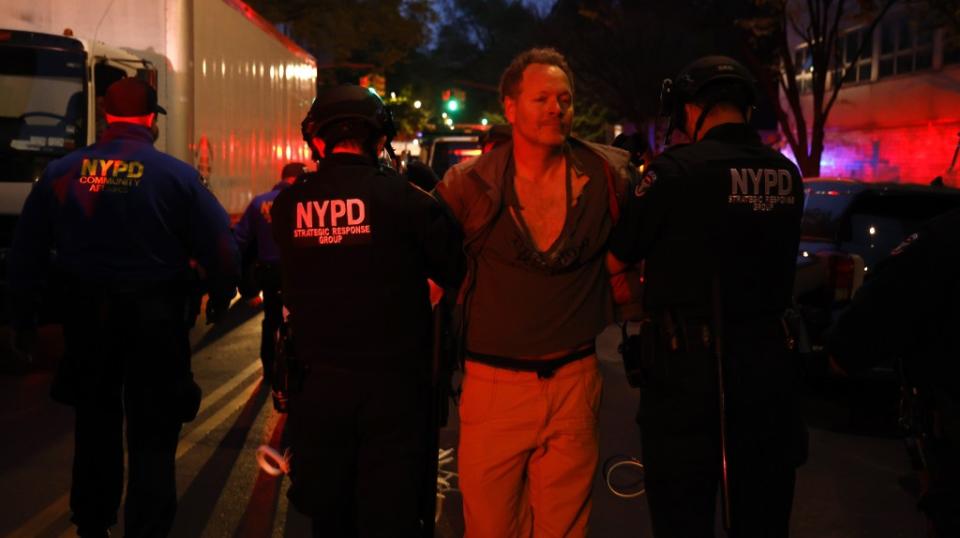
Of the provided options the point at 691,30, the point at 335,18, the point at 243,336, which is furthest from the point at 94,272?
the point at 691,30

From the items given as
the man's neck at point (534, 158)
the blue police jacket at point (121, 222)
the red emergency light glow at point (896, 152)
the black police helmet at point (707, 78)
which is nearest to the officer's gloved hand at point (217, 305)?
the blue police jacket at point (121, 222)

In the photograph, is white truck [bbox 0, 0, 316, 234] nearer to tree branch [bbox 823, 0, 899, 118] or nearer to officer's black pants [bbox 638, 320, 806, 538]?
officer's black pants [bbox 638, 320, 806, 538]

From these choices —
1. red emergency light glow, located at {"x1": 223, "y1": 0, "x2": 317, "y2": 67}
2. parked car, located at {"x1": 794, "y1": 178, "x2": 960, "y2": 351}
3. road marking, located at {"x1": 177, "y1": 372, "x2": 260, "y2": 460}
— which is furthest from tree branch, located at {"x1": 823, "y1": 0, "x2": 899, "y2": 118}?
road marking, located at {"x1": 177, "y1": 372, "x2": 260, "y2": 460}

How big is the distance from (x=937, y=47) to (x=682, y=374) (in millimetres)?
22990

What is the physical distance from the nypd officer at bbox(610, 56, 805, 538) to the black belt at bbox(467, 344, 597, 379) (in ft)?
0.84

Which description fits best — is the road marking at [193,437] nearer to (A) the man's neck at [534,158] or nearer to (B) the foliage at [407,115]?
(A) the man's neck at [534,158]

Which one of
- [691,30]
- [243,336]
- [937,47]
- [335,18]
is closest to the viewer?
[243,336]

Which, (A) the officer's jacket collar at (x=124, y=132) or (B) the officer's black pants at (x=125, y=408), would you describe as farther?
(A) the officer's jacket collar at (x=124, y=132)

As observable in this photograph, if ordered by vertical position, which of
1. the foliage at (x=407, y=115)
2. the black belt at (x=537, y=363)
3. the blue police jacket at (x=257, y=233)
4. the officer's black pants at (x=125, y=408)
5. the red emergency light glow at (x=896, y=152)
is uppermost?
the foliage at (x=407, y=115)

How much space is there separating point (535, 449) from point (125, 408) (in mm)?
1898

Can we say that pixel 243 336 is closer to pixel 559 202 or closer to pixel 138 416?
pixel 138 416

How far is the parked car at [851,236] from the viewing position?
24.6 feet

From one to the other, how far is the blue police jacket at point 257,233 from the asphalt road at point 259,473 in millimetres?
1163

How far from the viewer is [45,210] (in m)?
4.38
